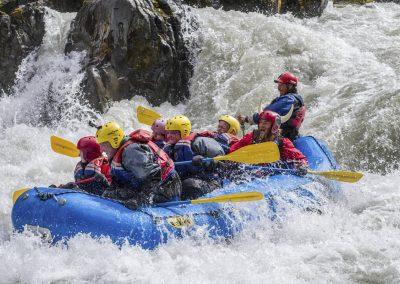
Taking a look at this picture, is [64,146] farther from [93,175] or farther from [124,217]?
[124,217]

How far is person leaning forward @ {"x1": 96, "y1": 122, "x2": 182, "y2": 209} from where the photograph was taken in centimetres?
562

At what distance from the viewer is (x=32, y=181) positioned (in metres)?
8.98

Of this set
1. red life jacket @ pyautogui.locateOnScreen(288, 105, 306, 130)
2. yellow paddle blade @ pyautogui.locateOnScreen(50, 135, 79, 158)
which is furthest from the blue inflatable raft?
red life jacket @ pyautogui.locateOnScreen(288, 105, 306, 130)

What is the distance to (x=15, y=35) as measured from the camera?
11.8m

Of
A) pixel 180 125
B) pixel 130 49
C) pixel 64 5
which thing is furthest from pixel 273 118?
pixel 64 5

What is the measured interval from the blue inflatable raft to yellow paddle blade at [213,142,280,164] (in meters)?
0.31

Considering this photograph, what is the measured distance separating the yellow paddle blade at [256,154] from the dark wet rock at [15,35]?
664 cm

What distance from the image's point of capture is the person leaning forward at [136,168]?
5.62m

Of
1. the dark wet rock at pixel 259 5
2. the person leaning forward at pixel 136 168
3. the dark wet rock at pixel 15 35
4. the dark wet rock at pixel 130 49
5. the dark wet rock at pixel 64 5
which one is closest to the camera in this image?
the person leaning forward at pixel 136 168

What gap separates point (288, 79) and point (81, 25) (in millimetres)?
4889

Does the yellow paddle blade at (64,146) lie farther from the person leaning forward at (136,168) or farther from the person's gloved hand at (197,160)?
the person's gloved hand at (197,160)

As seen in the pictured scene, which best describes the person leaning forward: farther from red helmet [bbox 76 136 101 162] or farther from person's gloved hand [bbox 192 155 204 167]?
red helmet [bbox 76 136 101 162]

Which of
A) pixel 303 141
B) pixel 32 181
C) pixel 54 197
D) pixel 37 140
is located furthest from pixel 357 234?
pixel 37 140

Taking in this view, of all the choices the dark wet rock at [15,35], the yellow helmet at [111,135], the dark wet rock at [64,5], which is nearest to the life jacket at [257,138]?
the yellow helmet at [111,135]
